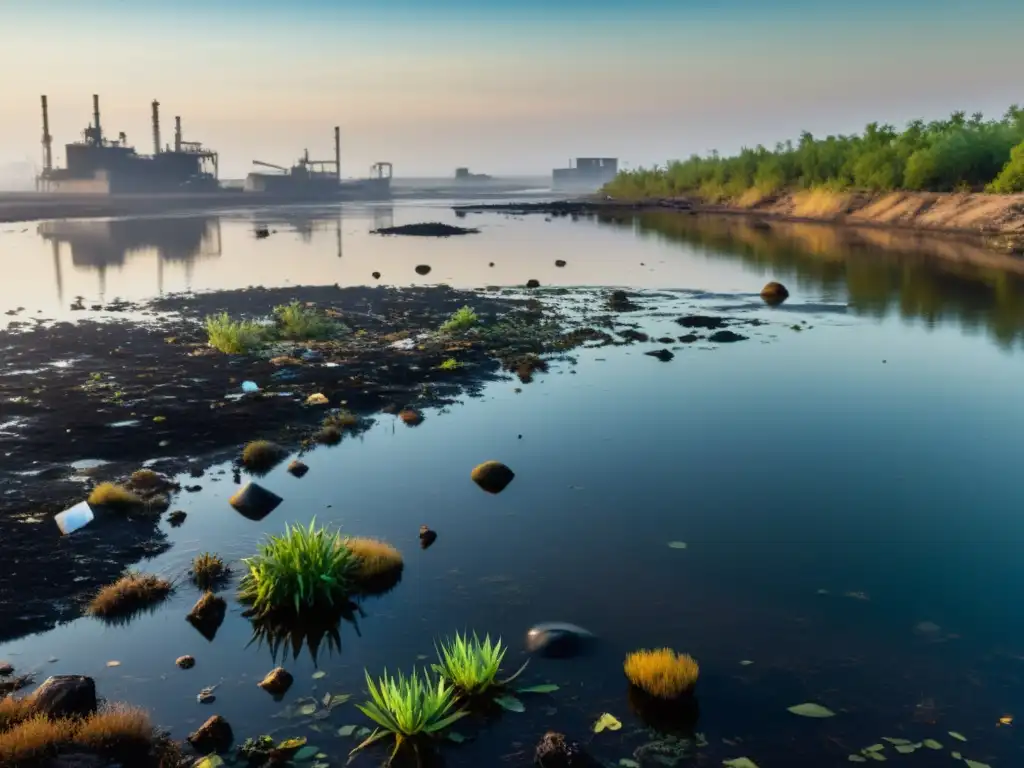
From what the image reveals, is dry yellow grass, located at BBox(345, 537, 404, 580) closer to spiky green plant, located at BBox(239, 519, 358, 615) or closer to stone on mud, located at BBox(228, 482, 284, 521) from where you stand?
spiky green plant, located at BBox(239, 519, 358, 615)

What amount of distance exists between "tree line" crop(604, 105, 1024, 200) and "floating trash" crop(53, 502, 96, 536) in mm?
60355

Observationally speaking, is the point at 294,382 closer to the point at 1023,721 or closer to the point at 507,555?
the point at 507,555

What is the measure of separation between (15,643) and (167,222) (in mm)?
79293

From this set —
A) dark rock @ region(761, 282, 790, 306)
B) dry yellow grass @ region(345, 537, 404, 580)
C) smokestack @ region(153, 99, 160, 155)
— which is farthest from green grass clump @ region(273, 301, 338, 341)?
smokestack @ region(153, 99, 160, 155)

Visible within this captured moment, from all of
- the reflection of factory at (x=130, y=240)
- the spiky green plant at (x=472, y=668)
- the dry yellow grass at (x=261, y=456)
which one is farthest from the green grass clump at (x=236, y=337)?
the spiky green plant at (x=472, y=668)

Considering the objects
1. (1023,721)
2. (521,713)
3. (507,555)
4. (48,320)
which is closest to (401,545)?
(507,555)

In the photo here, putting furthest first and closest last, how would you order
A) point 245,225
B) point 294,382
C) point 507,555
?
Answer: point 245,225 < point 294,382 < point 507,555

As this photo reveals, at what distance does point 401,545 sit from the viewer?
10.5 meters

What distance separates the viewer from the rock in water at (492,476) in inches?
501

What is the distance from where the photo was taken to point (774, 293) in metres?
32.0

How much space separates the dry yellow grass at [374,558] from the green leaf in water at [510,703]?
2632 millimetres

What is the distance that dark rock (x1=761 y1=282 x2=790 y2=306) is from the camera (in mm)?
31281

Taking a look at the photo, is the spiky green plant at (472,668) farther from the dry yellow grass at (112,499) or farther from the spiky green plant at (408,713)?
the dry yellow grass at (112,499)

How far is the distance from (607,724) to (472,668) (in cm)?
121
